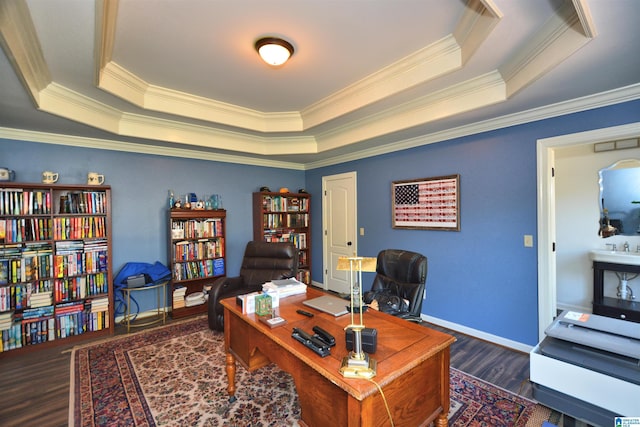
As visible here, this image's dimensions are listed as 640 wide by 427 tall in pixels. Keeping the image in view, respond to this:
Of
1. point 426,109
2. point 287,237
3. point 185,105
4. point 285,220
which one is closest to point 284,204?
point 285,220

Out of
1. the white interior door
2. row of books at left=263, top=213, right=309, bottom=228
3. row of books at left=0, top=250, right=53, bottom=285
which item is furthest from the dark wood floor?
row of books at left=263, top=213, right=309, bottom=228

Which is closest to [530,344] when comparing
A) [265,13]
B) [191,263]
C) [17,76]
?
[265,13]

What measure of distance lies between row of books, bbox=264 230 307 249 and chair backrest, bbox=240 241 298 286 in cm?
97

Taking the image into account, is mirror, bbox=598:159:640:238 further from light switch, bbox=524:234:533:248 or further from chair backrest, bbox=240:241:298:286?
chair backrest, bbox=240:241:298:286

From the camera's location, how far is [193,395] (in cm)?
211

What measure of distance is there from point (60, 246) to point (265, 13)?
324 centimetres

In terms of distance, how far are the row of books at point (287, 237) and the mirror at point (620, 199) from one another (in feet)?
13.7

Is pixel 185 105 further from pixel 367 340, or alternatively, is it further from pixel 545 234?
pixel 545 234

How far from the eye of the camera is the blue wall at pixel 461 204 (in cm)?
275

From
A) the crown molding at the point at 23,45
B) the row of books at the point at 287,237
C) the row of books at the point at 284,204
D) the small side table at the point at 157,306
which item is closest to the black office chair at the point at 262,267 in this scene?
the small side table at the point at 157,306

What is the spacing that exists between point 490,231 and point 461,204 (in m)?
0.42

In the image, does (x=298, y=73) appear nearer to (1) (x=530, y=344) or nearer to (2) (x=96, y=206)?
(2) (x=96, y=206)

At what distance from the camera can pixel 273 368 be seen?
246 centimetres

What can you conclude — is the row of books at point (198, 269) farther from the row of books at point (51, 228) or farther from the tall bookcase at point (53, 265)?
the row of books at point (51, 228)
